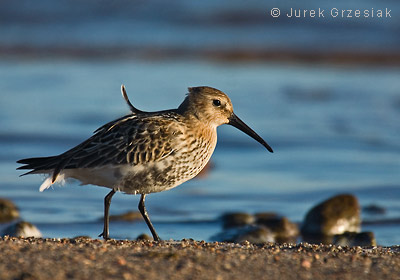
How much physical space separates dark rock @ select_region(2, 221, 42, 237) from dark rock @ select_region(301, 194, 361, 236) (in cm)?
301

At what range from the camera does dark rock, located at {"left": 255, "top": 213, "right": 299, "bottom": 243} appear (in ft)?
27.5

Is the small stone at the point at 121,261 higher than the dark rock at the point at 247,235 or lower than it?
lower

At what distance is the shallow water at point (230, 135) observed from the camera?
944 cm

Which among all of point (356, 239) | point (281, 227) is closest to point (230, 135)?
point (281, 227)

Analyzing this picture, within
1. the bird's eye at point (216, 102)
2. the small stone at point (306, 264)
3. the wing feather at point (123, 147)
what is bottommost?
the small stone at point (306, 264)

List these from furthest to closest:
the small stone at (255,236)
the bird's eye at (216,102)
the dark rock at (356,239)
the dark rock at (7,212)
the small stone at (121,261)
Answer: the dark rock at (7,212) → the small stone at (255,236) → the dark rock at (356,239) → the bird's eye at (216,102) → the small stone at (121,261)

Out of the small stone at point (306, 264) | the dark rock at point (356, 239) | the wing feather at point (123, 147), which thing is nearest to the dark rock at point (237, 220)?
the dark rock at point (356, 239)

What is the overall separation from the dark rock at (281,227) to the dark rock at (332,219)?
0.18 metres

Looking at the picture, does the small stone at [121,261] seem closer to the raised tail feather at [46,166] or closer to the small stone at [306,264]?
the small stone at [306,264]

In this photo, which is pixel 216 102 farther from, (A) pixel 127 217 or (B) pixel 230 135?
(B) pixel 230 135

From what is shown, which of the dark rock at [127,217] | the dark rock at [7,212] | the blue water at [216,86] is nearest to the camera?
the dark rock at [7,212]

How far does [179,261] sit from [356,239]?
288cm

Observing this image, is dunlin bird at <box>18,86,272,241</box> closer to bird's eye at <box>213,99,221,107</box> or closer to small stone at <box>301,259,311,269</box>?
bird's eye at <box>213,99,221,107</box>

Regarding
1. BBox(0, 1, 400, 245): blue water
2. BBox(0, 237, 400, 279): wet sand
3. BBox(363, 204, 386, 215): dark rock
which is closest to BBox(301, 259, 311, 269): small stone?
BBox(0, 237, 400, 279): wet sand
